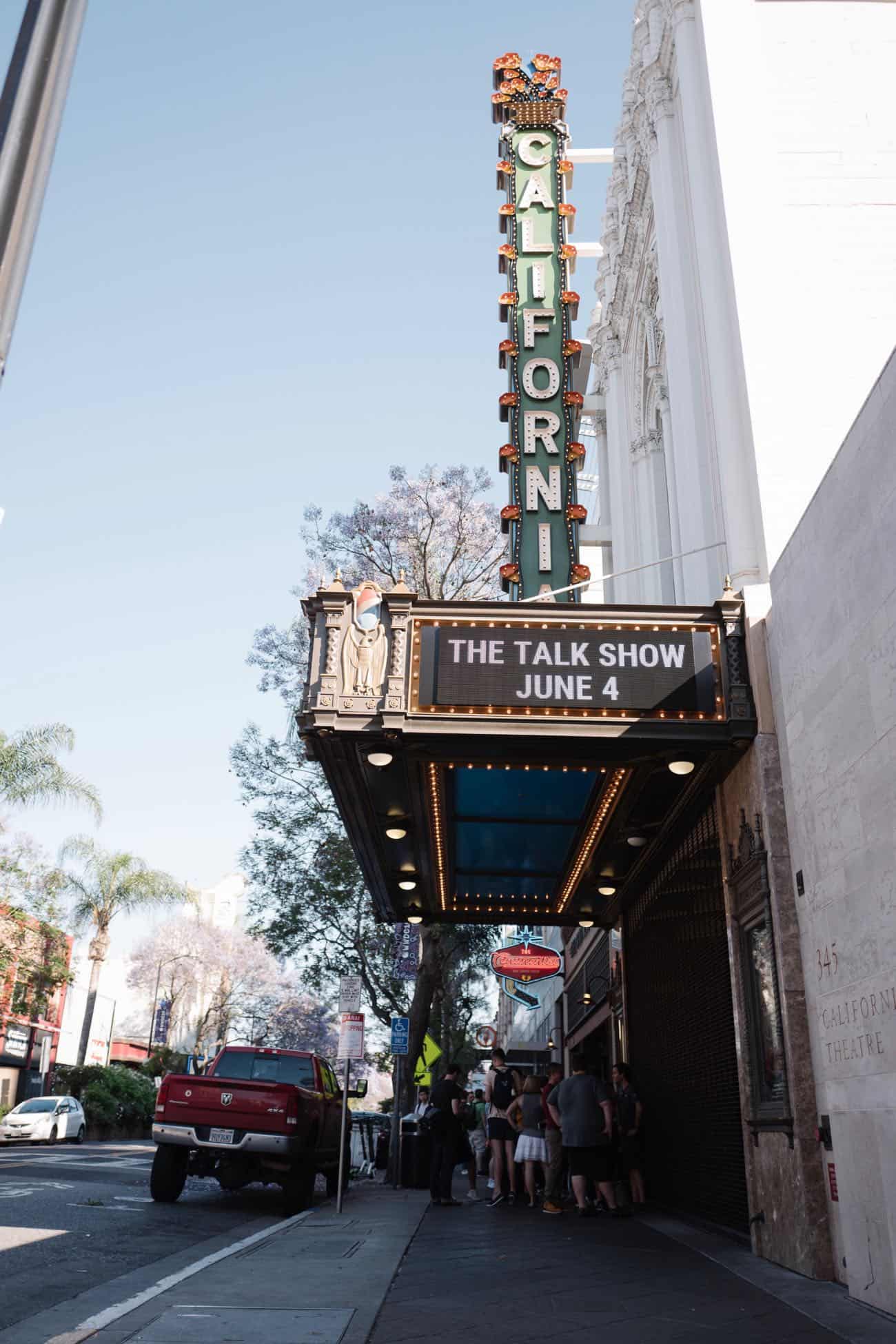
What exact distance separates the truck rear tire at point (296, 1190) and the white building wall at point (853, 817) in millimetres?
7526

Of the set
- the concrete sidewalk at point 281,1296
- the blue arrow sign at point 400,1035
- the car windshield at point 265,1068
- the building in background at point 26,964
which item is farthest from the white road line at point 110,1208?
Result: the building in background at point 26,964

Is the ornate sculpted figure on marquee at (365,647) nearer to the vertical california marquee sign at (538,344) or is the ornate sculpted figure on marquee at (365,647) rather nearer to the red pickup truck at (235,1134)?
the vertical california marquee sign at (538,344)

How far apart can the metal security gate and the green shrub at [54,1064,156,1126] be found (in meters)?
26.9

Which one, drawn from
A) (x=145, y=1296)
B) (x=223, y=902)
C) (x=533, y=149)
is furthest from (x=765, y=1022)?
(x=223, y=902)

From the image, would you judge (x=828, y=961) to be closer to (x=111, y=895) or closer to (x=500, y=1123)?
(x=500, y=1123)

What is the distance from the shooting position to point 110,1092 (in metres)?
37.5

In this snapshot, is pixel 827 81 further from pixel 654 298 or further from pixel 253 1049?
pixel 253 1049

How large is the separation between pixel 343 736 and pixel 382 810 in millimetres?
2686

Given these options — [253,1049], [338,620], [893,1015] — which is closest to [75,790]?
[253,1049]

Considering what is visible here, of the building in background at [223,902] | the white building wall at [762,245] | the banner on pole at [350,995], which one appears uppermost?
the building in background at [223,902]

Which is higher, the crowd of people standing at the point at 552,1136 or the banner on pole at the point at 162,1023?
the banner on pole at the point at 162,1023

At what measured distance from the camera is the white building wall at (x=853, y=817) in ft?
21.9

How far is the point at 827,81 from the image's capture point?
12945mm

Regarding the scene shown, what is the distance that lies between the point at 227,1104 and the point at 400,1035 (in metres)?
8.25
